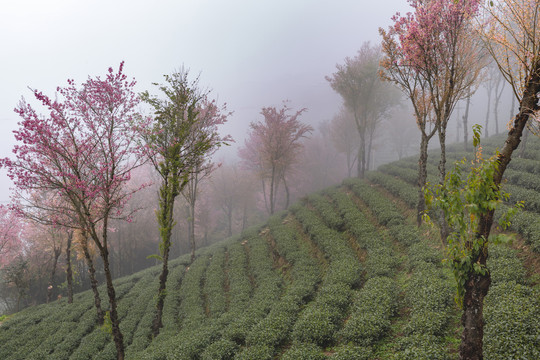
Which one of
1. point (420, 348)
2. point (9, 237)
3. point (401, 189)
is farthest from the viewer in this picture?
point (9, 237)

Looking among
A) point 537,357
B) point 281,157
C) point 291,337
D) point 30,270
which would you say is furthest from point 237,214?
point 537,357

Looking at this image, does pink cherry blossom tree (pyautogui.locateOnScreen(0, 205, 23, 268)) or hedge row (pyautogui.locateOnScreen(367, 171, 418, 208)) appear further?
pink cherry blossom tree (pyautogui.locateOnScreen(0, 205, 23, 268))

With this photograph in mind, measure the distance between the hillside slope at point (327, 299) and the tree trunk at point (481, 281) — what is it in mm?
684

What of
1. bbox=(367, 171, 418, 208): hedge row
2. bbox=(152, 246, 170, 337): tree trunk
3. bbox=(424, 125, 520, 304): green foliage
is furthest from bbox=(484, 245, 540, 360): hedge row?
bbox=(152, 246, 170, 337): tree trunk

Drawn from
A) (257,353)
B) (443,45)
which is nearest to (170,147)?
(257,353)

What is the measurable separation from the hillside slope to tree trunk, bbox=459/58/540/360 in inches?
26.9

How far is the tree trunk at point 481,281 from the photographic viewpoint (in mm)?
5082

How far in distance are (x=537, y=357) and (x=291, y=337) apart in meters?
6.16

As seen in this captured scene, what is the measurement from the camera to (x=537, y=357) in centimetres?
493

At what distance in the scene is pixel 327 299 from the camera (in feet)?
32.6

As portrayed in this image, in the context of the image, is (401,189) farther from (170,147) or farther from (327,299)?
(170,147)

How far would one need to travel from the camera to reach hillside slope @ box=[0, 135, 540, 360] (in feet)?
22.6

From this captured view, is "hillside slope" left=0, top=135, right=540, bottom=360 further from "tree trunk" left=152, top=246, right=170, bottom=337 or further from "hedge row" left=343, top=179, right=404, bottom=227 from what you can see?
"tree trunk" left=152, top=246, right=170, bottom=337

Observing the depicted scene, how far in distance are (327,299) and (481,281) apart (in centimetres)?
578
